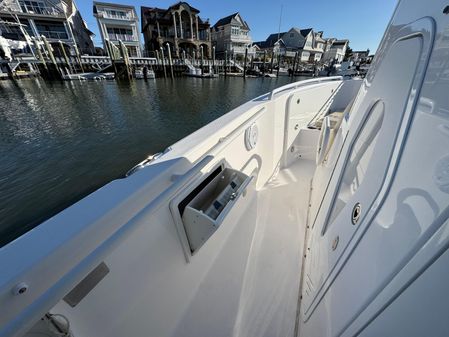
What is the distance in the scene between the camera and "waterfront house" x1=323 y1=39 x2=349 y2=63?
33125 millimetres

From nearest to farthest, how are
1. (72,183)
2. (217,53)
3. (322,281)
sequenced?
(322,281), (72,183), (217,53)

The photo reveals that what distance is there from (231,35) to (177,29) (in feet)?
25.0

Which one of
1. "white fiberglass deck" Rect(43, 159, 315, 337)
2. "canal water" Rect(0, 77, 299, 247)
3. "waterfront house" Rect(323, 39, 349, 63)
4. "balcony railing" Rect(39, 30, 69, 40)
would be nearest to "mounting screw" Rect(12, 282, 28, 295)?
"white fiberglass deck" Rect(43, 159, 315, 337)

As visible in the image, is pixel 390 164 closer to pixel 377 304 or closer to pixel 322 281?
pixel 377 304

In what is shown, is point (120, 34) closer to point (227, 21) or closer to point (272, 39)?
point (227, 21)

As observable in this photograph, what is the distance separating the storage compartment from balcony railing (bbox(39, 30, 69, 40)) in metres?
29.9

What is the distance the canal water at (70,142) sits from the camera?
→ 12.7 ft

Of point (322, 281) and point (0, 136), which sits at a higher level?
point (322, 281)

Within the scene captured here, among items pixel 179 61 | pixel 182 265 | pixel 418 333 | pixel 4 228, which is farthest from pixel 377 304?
pixel 179 61

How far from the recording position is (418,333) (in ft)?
1.30

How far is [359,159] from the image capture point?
1.05 metres

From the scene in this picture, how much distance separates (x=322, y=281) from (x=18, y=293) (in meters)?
1.16

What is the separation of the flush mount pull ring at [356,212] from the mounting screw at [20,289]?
3.58ft

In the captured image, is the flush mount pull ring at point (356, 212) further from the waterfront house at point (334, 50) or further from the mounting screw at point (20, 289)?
the waterfront house at point (334, 50)
